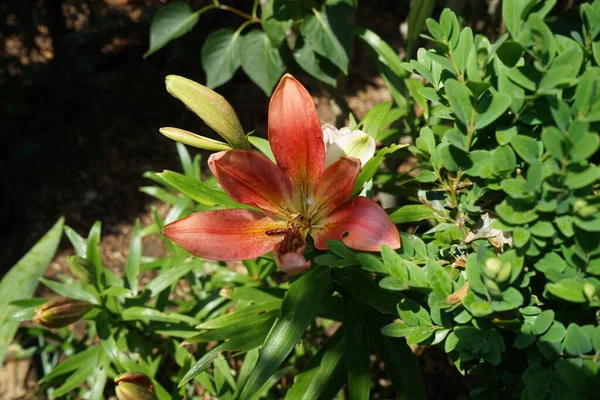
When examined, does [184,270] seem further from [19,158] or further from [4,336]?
[19,158]

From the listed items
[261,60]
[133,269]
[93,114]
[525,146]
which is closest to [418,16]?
[261,60]

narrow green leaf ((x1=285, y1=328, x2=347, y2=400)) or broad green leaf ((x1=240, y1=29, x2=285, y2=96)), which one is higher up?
broad green leaf ((x1=240, y1=29, x2=285, y2=96))

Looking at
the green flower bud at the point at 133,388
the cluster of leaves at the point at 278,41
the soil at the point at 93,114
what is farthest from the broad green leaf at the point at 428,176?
the soil at the point at 93,114

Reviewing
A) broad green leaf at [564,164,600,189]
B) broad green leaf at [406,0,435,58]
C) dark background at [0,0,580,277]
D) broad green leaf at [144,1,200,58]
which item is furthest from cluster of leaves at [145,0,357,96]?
dark background at [0,0,580,277]

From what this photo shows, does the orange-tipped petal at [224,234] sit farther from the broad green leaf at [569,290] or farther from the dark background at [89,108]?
Answer: the dark background at [89,108]

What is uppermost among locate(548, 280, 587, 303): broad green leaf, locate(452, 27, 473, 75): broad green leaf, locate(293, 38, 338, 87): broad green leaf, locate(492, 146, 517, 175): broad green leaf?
locate(452, 27, 473, 75): broad green leaf

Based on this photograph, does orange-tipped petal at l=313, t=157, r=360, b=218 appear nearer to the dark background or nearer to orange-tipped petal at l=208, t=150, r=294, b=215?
orange-tipped petal at l=208, t=150, r=294, b=215

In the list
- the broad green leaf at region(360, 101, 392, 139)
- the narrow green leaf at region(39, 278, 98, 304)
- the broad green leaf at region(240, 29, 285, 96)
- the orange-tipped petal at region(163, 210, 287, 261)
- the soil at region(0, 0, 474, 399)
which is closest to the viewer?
the orange-tipped petal at region(163, 210, 287, 261)
